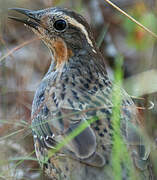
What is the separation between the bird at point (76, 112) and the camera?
5.82m

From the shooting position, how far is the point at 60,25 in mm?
6941

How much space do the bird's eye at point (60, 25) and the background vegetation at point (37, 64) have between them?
0.54m

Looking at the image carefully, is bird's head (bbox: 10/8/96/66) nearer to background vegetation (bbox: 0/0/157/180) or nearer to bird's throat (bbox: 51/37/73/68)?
bird's throat (bbox: 51/37/73/68)

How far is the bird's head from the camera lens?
22.6 ft

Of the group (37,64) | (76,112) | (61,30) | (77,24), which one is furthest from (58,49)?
(37,64)

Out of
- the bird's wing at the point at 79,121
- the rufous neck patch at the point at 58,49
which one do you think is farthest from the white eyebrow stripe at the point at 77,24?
the bird's wing at the point at 79,121

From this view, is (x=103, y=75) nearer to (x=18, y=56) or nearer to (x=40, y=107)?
(x=40, y=107)

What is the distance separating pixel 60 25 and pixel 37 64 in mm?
3227

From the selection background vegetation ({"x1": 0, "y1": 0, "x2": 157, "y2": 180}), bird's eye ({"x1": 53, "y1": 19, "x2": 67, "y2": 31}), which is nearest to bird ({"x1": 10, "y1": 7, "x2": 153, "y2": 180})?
bird's eye ({"x1": 53, "y1": 19, "x2": 67, "y2": 31})

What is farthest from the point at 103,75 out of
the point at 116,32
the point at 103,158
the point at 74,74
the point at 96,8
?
the point at 116,32

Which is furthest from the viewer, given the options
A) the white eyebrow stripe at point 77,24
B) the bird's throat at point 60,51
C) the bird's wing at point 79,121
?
the bird's throat at point 60,51

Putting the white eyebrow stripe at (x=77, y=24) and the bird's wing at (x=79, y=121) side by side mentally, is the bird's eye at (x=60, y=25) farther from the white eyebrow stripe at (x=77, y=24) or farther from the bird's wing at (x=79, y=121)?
the bird's wing at (x=79, y=121)

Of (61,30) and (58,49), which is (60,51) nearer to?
(58,49)

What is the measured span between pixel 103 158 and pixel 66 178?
538mm
